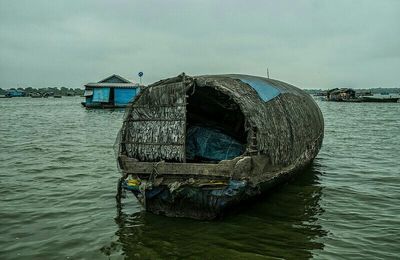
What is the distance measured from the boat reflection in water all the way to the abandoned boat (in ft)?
1.09

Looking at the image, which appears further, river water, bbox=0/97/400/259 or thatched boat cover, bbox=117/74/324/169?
thatched boat cover, bbox=117/74/324/169

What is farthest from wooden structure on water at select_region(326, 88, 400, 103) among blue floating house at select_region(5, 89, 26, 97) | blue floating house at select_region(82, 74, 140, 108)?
blue floating house at select_region(5, 89, 26, 97)

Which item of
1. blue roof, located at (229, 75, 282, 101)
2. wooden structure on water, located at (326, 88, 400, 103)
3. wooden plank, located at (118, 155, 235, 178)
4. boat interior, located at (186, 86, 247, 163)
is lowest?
wooden plank, located at (118, 155, 235, 178)

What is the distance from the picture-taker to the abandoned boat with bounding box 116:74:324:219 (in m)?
5.76

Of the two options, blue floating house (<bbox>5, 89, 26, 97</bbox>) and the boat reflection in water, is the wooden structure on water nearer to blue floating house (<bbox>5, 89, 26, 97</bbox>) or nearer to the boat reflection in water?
the boat reflection in water

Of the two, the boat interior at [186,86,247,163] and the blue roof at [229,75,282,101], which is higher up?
the blue roof at [229,75,282,101]

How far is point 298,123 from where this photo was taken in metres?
8.04

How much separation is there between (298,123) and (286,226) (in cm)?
274

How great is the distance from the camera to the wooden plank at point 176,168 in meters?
5.73

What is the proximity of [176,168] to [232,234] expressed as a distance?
1.30m

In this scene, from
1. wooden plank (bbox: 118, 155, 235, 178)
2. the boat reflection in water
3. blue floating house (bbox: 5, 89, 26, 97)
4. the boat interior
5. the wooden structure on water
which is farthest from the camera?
blue floating house (bbox: 5, 89, 26, 97)

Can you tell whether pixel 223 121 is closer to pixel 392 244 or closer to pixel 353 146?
pixel 392 244

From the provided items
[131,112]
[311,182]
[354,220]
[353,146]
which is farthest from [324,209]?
[353,146]

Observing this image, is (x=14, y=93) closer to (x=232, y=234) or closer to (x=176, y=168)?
(x=176, y=168)
